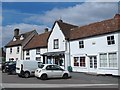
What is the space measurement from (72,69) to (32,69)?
10864 millimetres

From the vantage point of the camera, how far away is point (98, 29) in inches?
1289

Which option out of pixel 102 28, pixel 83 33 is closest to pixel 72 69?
pixel 83 33

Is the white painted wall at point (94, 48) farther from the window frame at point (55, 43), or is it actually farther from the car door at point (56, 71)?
the car door at point (56, 71)

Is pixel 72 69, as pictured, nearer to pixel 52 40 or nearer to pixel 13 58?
pixel 52 40

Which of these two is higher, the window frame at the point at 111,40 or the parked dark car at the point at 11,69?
the window frame at the point at 111,40

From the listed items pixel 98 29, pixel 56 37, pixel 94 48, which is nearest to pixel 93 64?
pixel 94 48

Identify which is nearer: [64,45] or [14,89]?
[14,89]

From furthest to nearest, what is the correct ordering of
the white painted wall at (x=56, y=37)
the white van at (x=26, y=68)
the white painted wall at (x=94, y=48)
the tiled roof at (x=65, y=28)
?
the tiled roof at (x=65, y=28) → the white painted wall at (x=56, y=37) → the white painted wall at (x=94, y=48) → the white van at (x=26, y=68)

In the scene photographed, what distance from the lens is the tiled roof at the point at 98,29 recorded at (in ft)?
99.4

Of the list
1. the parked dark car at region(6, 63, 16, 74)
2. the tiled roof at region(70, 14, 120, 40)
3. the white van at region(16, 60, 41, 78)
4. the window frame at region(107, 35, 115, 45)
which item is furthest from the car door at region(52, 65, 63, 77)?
the parked dark car at region(6, 63, 16, 74)

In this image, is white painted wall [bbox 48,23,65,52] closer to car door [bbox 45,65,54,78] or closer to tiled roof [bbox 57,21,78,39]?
tiled roof [bbox 57,21,78,39]

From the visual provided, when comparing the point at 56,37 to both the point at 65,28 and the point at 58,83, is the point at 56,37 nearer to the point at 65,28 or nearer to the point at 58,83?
the point at 65,28

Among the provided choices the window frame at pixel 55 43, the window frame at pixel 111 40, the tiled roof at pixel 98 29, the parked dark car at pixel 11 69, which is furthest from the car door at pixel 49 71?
the window frame at pixel 55 43

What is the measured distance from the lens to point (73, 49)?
36500 mm
